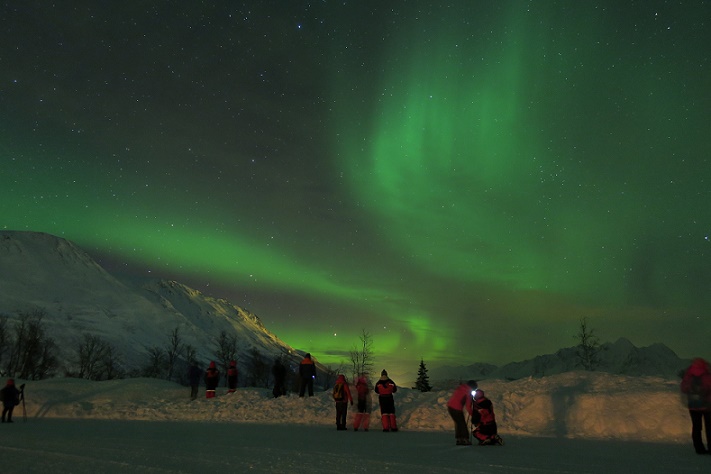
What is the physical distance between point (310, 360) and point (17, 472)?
744 inches

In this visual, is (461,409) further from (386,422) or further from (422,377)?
(422,377)

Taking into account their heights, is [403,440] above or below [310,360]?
below

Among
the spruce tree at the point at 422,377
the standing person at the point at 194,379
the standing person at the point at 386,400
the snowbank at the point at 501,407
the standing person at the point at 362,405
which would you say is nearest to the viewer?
the snowbank at the point at 501,407

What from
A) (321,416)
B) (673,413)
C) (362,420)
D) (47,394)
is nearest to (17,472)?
(362,420)

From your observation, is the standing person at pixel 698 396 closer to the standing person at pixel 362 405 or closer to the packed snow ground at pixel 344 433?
the packed snow ground at pixel 344 433

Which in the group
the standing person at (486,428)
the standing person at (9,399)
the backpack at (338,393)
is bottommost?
the standing person at (9,399)

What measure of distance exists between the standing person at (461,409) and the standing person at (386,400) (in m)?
3.92

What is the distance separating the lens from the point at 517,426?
20.7 meters

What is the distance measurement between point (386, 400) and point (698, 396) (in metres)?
9.92

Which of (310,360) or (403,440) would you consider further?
(310,360)

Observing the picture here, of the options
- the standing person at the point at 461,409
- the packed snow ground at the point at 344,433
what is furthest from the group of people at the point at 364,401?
the standing person at the point at 461,409

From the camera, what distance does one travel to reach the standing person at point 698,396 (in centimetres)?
1295

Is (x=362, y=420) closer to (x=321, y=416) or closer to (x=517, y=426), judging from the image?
(x=321, y=416)

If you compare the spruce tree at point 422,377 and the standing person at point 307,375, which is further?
the spruce tree at point 422,377
